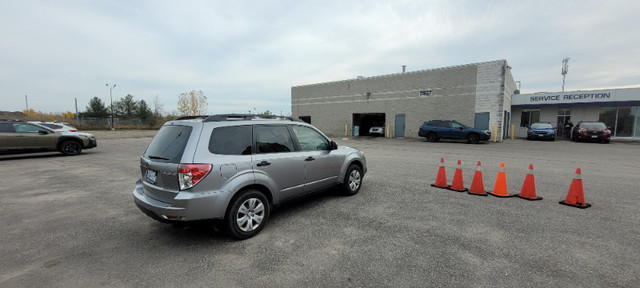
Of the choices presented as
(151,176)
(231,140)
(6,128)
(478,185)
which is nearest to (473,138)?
(478,185)

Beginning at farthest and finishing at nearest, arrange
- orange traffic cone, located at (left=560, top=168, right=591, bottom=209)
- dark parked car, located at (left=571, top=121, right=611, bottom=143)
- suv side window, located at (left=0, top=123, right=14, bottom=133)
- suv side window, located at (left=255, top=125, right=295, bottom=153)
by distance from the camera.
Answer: dark parked car, located at (left=571, top=121, right=611, bottom=143) < suv side window, located at (left=0, top=123, right=14, bottom=133) < orange traffic cone, located at (left=560, top=168, right=591, bottom=209) < suv side window, located at (left=255, top=125, right=295, bottom=153)

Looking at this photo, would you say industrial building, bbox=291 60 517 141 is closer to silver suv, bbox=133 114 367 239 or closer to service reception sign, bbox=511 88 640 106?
service reception sign, bbox=511 88 640 106

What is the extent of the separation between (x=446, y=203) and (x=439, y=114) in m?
19.0

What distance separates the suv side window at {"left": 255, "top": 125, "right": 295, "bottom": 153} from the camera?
156 inches

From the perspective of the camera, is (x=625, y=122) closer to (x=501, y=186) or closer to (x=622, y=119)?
(x=622, y=119)

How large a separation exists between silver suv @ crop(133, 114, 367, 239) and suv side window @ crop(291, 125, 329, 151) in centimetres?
2

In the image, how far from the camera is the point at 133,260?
10.4 ft

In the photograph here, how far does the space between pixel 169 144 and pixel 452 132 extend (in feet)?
61.2

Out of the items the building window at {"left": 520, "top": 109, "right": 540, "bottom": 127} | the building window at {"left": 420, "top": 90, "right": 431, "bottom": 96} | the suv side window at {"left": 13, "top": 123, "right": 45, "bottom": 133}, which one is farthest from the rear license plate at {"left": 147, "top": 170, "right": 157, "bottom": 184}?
the building window at {"left": 520, "top": 109, "right": 540, "bottom": 127}

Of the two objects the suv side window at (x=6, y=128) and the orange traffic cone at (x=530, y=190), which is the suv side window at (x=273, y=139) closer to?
the orange traffic cone at (x=530, y=190)

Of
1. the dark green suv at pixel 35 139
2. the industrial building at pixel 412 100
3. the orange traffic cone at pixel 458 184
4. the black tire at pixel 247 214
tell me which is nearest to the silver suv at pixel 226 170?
the black tire at pixel 247 214

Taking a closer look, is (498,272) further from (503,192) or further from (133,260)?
(133,260)

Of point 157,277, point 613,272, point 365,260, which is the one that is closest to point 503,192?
point 613,272

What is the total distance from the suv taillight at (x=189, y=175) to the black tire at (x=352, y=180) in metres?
2.90
